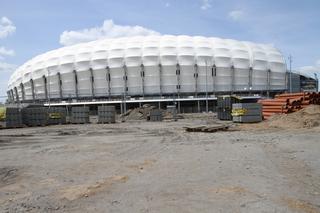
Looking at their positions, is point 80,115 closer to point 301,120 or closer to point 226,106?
point 226,106

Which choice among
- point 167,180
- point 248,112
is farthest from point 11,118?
point 167,180

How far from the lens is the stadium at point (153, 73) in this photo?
96.9 meters

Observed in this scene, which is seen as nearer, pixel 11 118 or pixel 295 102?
pixel 295 102

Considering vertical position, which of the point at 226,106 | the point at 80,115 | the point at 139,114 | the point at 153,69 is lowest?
the point at 139,114

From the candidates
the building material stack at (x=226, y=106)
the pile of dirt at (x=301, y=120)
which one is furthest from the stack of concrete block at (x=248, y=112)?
the building material stack at (x=226, y=106)

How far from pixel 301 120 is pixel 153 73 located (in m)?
69.2

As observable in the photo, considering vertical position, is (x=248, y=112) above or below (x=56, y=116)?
above

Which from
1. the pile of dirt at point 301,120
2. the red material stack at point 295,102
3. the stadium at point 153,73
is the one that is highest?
the stadium at point 153,73

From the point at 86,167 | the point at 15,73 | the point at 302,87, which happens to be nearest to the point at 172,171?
the point at 86,167

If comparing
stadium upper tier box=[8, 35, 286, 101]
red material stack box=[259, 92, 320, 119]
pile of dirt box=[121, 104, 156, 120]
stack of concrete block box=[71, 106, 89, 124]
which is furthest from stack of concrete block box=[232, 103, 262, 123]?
stadium upper tier box=[8, 35, 286, 101]

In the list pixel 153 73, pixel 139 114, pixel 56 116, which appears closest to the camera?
pixel 56 116

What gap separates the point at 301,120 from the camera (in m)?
29.3

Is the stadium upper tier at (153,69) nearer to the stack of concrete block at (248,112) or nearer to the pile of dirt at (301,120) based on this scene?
the stack of concrete block at (248,112)

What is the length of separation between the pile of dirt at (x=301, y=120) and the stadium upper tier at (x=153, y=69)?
2596 inches
